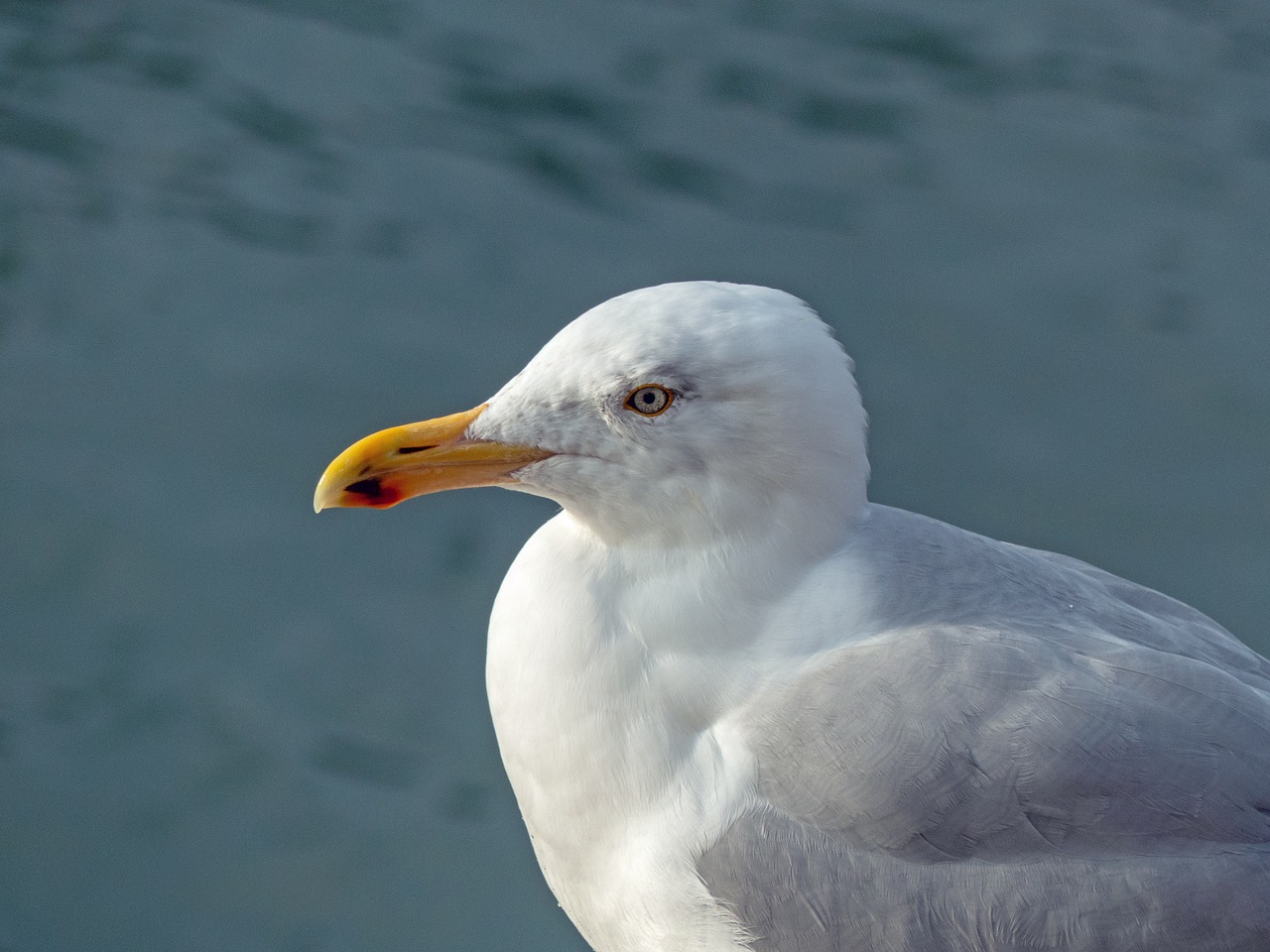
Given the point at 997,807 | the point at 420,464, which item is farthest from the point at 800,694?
the point at 420,464

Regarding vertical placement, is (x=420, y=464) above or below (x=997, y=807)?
above

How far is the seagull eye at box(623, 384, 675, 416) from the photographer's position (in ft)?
6.31

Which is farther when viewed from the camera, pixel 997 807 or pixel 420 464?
pixel 420 464

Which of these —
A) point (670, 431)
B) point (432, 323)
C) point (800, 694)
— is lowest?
point (800, 694)

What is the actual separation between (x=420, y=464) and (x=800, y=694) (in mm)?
557

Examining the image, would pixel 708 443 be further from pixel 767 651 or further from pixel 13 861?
pixel 13 861

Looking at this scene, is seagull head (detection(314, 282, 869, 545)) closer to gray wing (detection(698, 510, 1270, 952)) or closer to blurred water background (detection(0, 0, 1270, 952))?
gray wing (detection(698, 510, 1270, 952))

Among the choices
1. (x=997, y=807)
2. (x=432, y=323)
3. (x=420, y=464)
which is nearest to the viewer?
(x=997, y=807)

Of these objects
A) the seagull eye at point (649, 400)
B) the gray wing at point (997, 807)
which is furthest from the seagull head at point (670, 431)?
the gray wing at point (997, 807)

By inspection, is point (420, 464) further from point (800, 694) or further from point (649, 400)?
point (800, 694)

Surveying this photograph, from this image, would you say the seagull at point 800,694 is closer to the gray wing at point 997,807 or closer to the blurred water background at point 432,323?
the gray wing at point 997,807

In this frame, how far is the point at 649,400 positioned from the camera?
1.93m

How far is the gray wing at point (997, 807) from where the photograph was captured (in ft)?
6.16

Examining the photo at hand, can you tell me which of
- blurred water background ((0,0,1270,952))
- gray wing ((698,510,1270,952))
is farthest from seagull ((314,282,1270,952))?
blurred water background ((0,0,1270,952))
